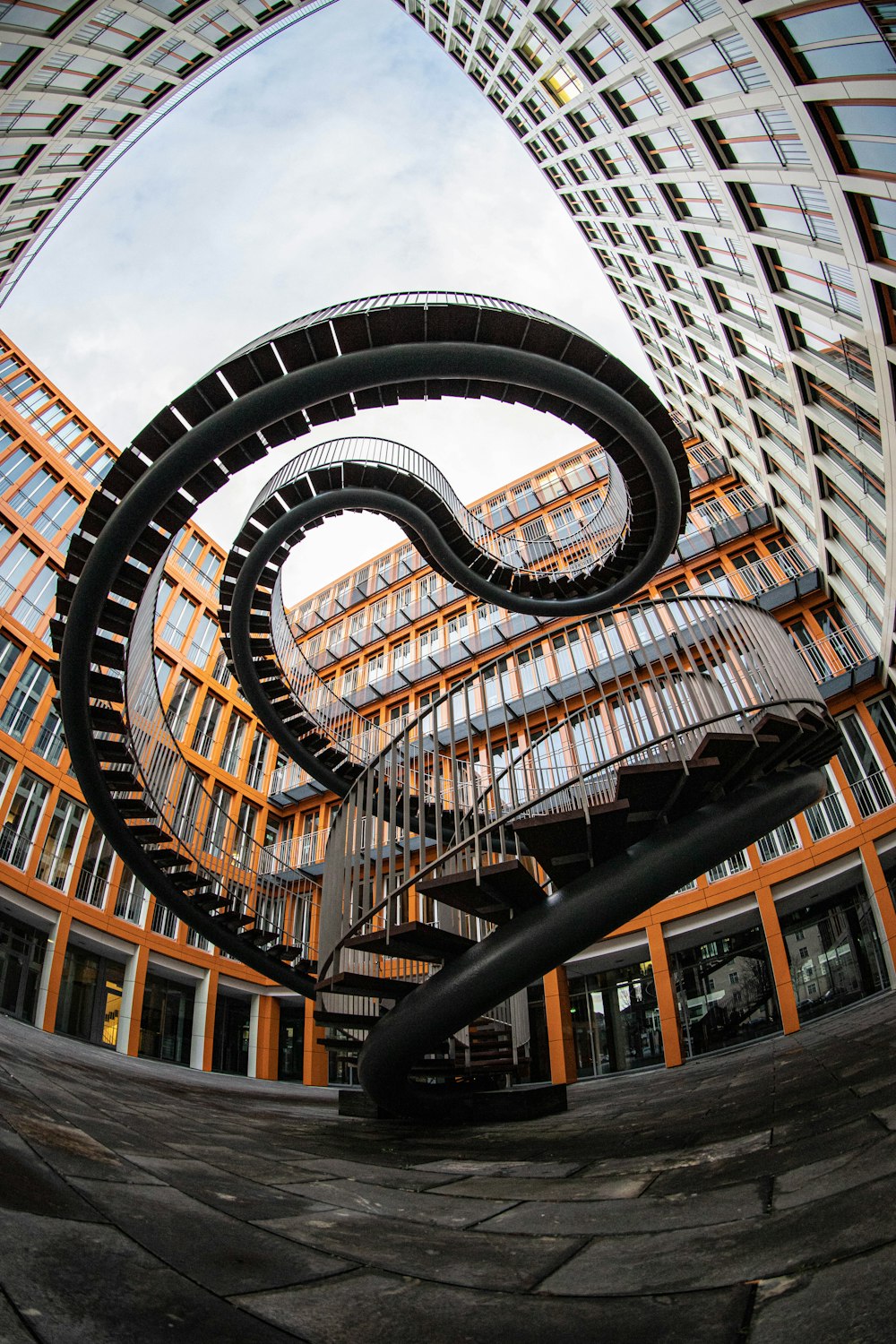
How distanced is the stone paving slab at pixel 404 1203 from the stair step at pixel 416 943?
1959 millimetres

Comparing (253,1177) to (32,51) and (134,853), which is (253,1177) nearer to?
(134,853)

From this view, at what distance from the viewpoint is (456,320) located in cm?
961

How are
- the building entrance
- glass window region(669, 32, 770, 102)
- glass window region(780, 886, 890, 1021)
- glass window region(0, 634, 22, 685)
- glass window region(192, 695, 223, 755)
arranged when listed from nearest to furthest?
glass window region(669, 32, 770, 102) → glass window region(780, 886, 890, 1021) → the building entrance → glass window region(0, 634, 22, 685) → glass window region(192, 695, 223, 755)

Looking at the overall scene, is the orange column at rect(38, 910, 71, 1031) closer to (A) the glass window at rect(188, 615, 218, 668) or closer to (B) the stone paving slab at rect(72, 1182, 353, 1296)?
(A) the glass window at rect(188, 615, 218, 668)

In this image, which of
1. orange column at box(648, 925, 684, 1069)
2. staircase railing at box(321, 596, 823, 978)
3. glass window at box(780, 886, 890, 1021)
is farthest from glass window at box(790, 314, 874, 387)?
orange column at box(648, 925, 684, 1069)

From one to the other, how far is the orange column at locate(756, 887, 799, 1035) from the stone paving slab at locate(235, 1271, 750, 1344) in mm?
17672

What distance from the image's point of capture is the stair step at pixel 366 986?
600 centimetres

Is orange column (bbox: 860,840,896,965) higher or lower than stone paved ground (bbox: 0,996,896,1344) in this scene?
higher

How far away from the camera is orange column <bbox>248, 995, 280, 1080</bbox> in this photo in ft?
78.0

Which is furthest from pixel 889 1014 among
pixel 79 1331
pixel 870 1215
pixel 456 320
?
pixel 456 320

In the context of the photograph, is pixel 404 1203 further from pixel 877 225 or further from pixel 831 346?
pixel 831 346

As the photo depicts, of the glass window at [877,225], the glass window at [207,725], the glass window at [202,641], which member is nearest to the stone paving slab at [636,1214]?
the glass window at [877,225]

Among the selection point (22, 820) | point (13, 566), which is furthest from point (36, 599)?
point (22, 820)

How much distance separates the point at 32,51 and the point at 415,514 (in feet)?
50.8
